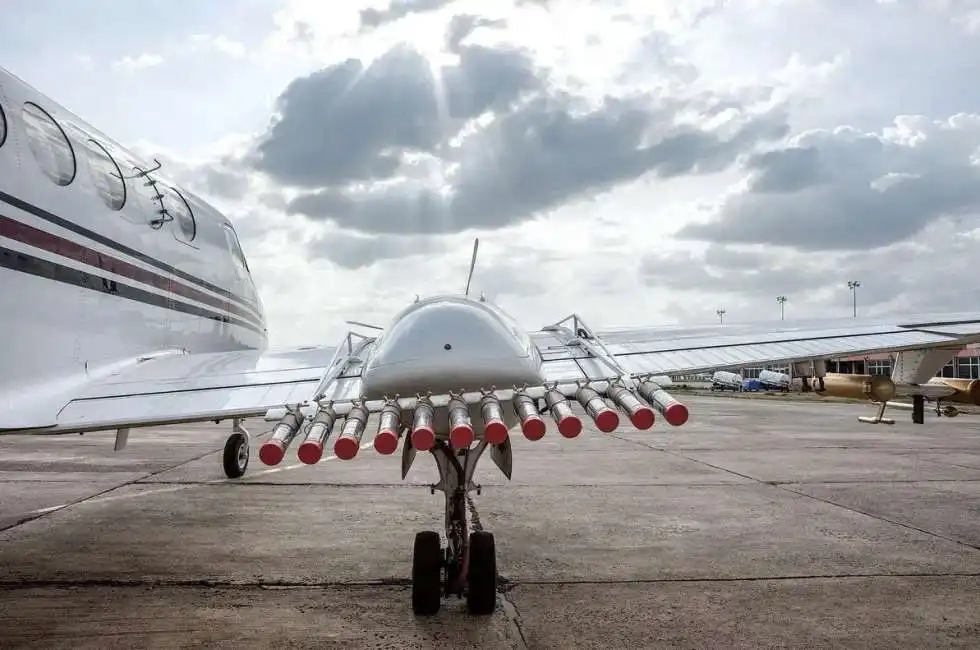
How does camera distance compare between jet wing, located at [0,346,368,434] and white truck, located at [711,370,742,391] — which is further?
white truck, located at [711,370,742,391]

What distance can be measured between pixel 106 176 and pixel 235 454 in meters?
6.66

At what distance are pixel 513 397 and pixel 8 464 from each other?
48.5 ft

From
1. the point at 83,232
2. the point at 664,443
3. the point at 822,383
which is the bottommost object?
the point at 664,443

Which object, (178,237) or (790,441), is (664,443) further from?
(178,237)

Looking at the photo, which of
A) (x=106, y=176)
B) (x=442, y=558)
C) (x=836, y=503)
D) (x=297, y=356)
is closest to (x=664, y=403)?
(x=442, y=558)

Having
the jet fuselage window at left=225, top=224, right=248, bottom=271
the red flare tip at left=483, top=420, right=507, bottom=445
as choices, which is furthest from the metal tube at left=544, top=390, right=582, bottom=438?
the jet fuselage window at left=225, top=224, right=248, bottom=271

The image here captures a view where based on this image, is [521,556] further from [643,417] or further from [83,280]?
[83,280]

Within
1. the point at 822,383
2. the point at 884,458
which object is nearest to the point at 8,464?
the point at 884,458

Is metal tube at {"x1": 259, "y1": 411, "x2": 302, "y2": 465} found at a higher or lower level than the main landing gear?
higher

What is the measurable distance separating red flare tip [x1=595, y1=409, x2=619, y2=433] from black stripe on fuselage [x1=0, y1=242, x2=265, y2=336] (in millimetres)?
4650

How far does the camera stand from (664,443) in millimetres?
20266

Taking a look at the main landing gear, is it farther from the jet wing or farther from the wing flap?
the wing flap

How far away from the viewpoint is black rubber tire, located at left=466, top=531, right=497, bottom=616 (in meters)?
5.43

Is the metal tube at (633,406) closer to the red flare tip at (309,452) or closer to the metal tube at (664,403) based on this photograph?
the metal tube at (664,403)
